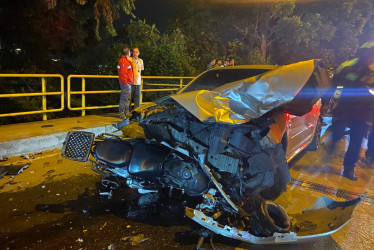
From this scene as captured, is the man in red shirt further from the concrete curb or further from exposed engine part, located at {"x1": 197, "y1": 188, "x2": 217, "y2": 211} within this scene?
exposed engine part, located at {"x1": 197, "y1": 188, "x2": 217, "y2": 211}

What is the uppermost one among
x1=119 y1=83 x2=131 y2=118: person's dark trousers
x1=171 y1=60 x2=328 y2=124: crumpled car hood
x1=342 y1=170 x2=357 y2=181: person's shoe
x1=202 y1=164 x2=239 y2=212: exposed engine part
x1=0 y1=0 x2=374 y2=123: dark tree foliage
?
x1=0 y1=0 x2=374 y2=123: dark tree foliage

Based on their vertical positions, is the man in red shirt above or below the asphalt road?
above

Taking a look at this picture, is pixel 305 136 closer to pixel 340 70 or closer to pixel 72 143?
pixel 340 70

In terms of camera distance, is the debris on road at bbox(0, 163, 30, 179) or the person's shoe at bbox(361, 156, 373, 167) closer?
the debris on road at bbox(0, 163, 30, 179)

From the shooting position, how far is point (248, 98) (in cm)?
284

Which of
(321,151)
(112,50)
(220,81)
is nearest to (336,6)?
(112,50)

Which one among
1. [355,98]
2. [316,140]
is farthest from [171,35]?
[355,98]

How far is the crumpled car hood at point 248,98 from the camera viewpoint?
109 inches

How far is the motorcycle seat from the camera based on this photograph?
3.33 meters

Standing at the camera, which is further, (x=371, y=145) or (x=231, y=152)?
(x=371, y=145)

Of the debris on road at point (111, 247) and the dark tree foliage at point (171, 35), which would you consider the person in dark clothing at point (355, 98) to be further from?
the dark tree foliage at point (171, 35)

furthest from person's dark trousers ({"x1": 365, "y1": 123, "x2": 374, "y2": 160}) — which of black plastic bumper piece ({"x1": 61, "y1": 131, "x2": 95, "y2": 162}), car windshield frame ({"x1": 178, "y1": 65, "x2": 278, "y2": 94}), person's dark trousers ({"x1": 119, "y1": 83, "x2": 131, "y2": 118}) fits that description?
person's dark trousers ({"x1": 119, "y1": 83, "x2": 131, "y2": 118})

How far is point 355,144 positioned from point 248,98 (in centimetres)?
303

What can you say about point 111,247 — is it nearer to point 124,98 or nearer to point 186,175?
point 186,175
